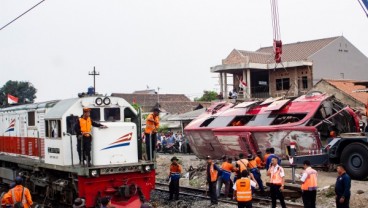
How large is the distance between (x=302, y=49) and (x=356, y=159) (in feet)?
100.0

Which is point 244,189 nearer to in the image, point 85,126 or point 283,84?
point 85,126

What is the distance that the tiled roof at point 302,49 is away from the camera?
135 feet

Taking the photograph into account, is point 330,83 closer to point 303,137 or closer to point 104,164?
point 303,137

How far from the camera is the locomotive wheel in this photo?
13578 mm

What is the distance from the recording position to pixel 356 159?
13.9 metres

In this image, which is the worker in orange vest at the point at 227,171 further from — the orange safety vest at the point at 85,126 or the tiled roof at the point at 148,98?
the tiled roof at the point at 148,98

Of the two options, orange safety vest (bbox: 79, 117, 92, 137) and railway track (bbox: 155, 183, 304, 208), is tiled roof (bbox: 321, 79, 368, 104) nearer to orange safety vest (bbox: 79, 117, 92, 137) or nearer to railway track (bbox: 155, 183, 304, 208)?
railway track (bbox: 155, 183, 304, 208)

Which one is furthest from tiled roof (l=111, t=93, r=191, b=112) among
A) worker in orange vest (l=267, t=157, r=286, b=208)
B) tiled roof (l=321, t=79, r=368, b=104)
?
worker in orange vest (l=267, t=157, r=286, b=208)

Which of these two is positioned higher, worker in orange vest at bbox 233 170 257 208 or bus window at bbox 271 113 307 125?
bus window at bbox 271 113 307 125

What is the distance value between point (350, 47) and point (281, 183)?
3835 centimetres

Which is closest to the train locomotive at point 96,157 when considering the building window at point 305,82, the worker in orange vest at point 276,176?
the worker in orange vest at point 276,176

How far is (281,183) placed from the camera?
10.8 metres

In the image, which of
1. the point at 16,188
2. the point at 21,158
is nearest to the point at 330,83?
the point at 21,158

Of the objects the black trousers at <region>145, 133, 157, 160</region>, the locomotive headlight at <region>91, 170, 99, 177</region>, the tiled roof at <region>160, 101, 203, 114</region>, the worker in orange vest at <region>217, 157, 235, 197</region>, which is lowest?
the worker in orange vest at <region>217, 157, 235, 197</region>
